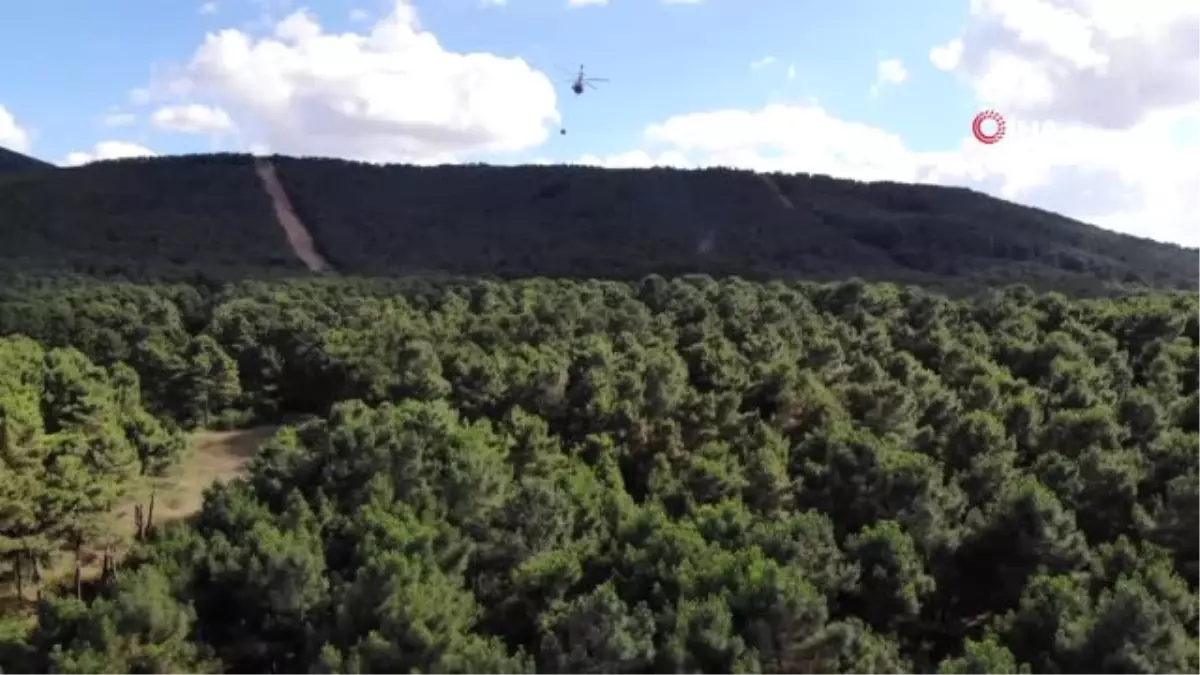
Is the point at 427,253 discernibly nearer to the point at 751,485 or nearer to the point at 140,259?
the point at 140,259

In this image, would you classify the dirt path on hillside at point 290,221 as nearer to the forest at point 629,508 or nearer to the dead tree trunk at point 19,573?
the forest at point 629,508

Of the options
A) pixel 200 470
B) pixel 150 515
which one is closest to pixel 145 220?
pixel 200 470

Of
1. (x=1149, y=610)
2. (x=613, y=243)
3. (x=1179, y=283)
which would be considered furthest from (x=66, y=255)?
(x=1179, y=283)

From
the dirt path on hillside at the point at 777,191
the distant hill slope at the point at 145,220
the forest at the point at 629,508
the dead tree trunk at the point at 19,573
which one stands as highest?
the dirt path on hillside at the point at 777,191

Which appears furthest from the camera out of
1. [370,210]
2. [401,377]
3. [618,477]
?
[370,210]

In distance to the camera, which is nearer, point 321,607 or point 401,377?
point 321,607

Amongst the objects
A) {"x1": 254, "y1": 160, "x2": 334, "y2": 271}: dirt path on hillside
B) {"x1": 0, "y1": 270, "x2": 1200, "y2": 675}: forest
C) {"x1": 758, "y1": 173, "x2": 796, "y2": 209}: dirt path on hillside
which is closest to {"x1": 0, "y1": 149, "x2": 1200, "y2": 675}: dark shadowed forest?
{"x1": 0, "y1": 270, "x2": 1200, "y2": 675}: forest

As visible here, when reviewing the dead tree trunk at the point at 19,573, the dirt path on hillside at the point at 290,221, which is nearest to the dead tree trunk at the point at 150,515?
the dead tree trunk at the point at 19,573
